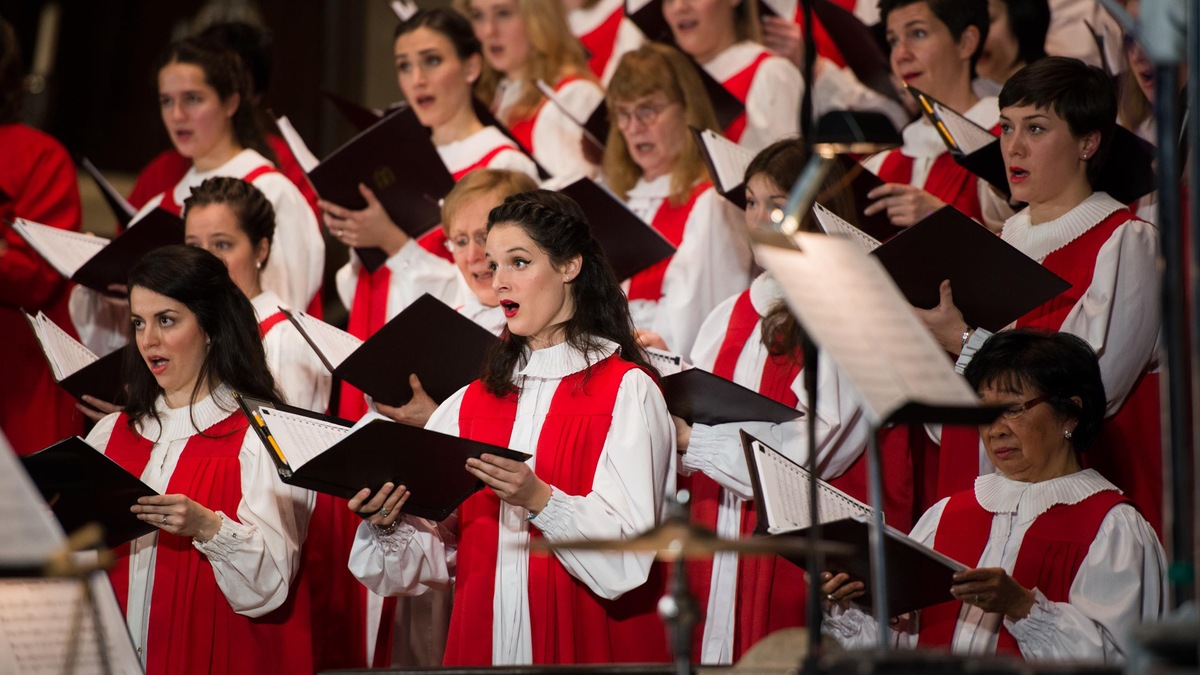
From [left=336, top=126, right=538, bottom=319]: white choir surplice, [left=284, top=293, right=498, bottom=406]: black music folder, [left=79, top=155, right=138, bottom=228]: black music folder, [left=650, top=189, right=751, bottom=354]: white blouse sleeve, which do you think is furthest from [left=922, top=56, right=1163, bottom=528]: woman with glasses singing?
[left=79, top=155, right=138, bottom=228]: black music folder

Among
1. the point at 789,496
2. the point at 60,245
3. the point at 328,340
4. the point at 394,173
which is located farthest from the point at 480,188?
the point at 789,496

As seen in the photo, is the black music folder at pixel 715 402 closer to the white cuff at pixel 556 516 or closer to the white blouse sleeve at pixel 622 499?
the white blouse sleeve at pixel 622 499

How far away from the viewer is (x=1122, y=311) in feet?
12.7

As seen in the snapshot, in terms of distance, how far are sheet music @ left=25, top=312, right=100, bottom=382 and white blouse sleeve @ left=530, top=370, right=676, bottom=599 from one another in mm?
1648

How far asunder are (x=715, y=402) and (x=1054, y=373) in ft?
2.72

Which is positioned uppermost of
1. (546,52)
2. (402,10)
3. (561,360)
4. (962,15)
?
(402,10)

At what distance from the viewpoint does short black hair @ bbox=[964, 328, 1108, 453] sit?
3.58m

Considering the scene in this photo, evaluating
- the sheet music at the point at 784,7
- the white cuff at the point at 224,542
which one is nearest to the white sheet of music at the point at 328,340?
the white cuff at the point at 224,542

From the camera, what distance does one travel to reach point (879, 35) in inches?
215

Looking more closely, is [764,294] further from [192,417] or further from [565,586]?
[192,417]

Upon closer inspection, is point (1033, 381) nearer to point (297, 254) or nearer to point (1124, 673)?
point (1124, 673)

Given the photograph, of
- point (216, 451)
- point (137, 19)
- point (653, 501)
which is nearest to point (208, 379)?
point (216, 451)

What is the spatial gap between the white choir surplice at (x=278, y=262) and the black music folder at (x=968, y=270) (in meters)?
2.31

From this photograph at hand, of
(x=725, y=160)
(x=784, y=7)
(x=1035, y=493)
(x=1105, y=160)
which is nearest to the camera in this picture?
(x=1035, y=493)
